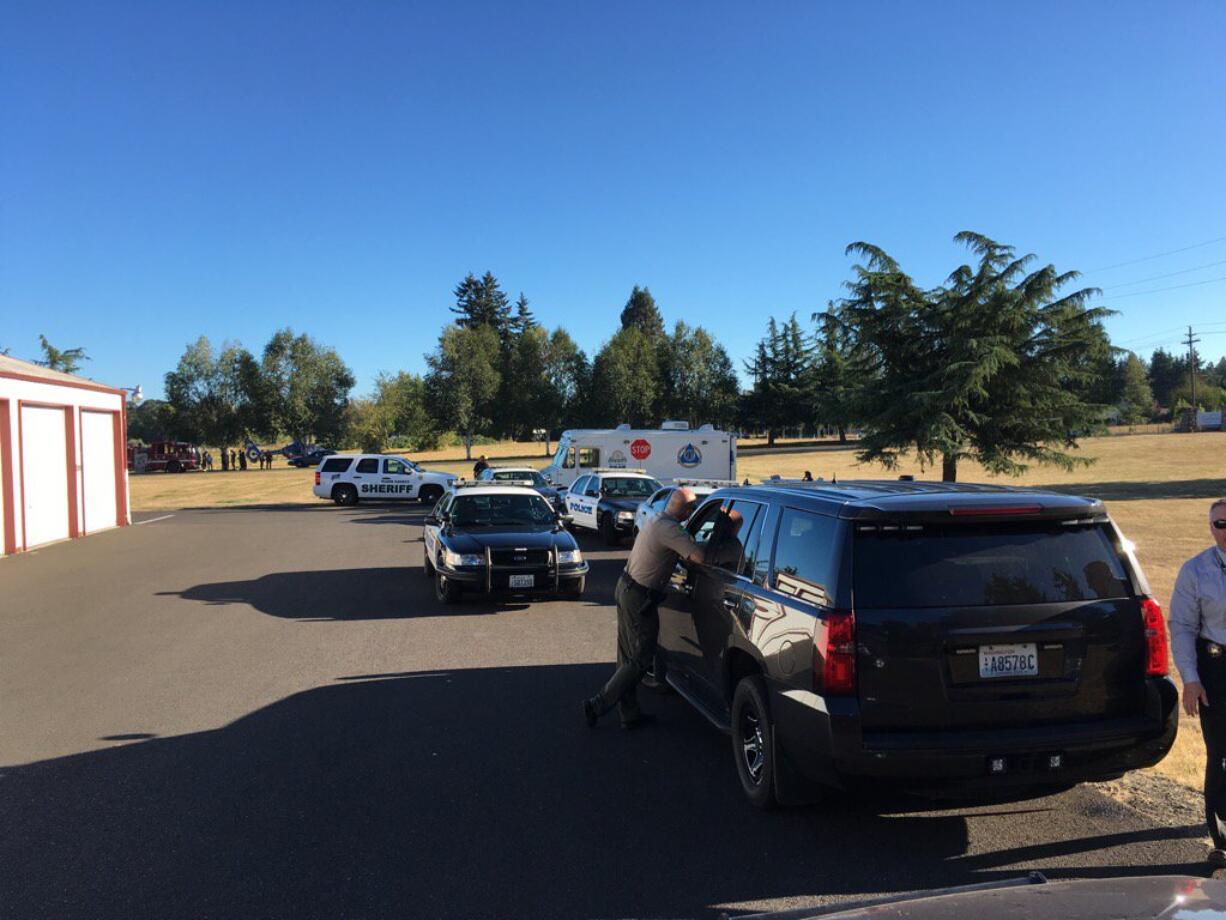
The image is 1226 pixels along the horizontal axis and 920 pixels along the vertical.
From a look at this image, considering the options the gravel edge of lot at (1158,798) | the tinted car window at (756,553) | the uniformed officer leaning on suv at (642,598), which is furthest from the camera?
the uniformed officer leaning on suv at (642,598)

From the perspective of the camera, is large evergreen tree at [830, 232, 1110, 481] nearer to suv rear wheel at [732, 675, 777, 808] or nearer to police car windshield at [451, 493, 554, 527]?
police car windshield at [451, 493, 554, 527]

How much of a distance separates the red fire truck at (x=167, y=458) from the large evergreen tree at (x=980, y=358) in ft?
209

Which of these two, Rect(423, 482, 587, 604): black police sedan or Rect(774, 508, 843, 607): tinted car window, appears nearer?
Rect(774, 508, 843, 607): tinted car window

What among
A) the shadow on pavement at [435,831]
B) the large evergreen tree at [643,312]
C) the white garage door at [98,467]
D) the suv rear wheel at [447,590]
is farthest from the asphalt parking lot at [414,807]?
the large evergreen tree at [643,312]

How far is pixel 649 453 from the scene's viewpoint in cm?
2753

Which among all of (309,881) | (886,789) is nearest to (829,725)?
(886,789)

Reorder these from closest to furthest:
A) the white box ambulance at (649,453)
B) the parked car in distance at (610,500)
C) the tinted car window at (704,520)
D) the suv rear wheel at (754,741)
A: the suv rear wheel at (754,741)
the tinted car window at (704,520)
the parked car in distance at (610,500)
the white box ambulance at (649,453)

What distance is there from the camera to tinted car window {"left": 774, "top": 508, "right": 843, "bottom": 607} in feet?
14.0

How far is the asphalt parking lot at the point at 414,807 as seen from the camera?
3.97 meters

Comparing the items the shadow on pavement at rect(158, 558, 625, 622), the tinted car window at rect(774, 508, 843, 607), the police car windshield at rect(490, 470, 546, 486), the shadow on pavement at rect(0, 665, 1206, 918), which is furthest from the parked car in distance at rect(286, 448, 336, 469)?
the tinted car window at rect(774, 508, 843, 607)

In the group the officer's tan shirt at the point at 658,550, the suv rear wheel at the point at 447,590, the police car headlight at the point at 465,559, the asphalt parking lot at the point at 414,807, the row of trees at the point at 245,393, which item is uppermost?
the row of trees at the point at 245,393

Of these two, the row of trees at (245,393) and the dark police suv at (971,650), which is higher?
the row of trees at (245,393)

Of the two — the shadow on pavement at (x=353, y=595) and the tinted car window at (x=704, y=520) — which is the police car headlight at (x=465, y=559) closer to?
the shadow on pavement at (x=353, y=595)

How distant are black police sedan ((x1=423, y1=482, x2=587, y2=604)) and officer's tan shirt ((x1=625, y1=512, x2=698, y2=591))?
5238 mm
